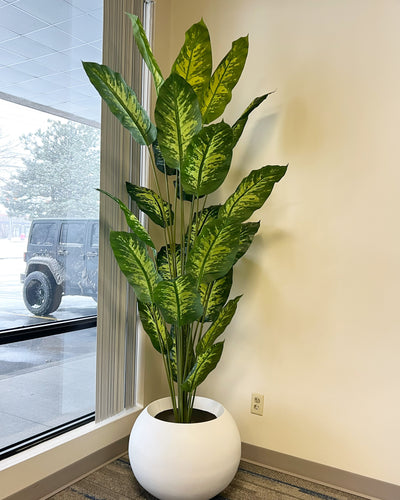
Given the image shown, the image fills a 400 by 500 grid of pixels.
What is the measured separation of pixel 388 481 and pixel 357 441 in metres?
0.19

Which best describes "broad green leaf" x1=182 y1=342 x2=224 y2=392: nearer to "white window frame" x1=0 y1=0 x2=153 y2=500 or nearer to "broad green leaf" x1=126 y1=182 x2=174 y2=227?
"white window frame" x1=0 y1=0 x2=153 y2=500

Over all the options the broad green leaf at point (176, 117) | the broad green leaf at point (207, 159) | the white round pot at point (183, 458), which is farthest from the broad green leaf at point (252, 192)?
the white round pot at point (183, 458)

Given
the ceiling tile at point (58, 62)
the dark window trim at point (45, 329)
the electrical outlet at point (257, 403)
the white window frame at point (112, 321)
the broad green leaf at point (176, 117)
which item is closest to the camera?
the broad green leaf at point (176, 117)

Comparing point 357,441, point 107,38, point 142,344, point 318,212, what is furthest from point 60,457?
point 107,38

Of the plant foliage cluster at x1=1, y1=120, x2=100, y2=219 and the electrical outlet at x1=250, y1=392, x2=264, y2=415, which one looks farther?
the electrical outlet at x1=250, y1=392, x2=264, y2=415

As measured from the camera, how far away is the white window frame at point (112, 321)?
1868 mm

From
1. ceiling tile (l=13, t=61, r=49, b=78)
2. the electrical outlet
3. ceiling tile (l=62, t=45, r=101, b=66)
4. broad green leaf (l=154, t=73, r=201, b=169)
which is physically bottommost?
the electrical outlet

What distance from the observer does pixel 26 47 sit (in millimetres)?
1666

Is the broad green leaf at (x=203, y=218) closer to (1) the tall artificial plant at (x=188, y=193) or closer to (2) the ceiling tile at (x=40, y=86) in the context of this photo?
(1) the tall artificial plant at (x=188, y=193)

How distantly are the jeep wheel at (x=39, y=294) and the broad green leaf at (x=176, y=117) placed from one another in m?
0.73

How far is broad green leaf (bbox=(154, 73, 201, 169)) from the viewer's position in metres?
1.55

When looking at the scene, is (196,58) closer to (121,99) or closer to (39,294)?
(121,99)

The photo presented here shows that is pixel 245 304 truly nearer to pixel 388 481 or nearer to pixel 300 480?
→ pixel 300 480

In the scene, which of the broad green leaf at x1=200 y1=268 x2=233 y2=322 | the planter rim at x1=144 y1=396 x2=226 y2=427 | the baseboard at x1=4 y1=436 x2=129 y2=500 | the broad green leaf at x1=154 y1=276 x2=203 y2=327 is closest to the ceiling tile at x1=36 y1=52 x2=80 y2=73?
the broad green leaf at x1=154 y1=276 x2=203 y2=327
